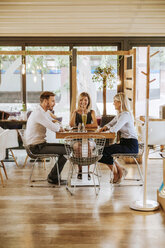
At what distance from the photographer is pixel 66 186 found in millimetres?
5938

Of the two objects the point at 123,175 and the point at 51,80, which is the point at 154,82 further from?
the point at 123,175

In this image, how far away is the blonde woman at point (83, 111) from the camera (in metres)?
6.69

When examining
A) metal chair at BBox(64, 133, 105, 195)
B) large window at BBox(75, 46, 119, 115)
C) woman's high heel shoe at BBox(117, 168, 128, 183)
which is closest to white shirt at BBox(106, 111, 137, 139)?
metal chair at BBox(64, 133, 105, 195)

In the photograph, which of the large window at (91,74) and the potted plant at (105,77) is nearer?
the potted plant at (105,77)

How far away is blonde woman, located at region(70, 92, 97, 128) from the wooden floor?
50.0 inches

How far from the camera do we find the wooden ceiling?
6550mm

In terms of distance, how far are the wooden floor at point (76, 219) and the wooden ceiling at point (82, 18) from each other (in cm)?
298

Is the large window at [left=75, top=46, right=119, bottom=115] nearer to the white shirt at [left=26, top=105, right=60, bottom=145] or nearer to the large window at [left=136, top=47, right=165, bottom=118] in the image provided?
the large window at [left=136, top=47, right=165, bottom=118]

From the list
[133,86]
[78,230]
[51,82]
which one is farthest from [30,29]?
[78,230]

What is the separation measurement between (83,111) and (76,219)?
8.71 feet

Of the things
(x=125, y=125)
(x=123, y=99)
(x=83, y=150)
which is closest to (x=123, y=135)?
(x=125, y=125)

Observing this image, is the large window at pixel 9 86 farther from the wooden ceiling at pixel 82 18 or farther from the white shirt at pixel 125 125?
the white shirt at pixel 125 125

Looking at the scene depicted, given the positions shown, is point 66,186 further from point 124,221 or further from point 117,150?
point 124,221

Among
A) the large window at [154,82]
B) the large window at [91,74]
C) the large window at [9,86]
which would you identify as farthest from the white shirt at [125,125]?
the large window at [9,86]
